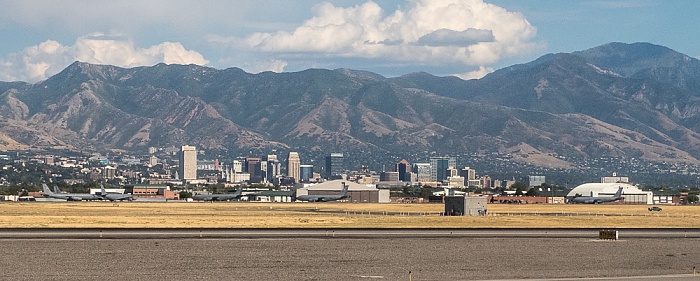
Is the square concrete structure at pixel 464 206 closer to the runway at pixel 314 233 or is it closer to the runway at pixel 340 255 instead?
the runway at pixel 314 233

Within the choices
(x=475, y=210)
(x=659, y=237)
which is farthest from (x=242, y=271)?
(x=475, y=210)

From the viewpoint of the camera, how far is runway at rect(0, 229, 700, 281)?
45.0 m

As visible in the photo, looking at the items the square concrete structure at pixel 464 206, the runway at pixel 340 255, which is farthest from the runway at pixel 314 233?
the square concrete structure at pixel 464 206

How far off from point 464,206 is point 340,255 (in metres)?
66.9

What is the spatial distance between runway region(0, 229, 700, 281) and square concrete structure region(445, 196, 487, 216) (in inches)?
1715

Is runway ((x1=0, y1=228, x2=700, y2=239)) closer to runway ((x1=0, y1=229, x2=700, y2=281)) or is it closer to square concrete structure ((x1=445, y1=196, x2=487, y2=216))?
runway ((x1=0, y1=229, x2=700, y2=281))

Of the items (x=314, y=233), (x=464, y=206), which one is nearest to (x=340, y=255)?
(x=314, y=233)

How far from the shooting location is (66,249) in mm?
56906

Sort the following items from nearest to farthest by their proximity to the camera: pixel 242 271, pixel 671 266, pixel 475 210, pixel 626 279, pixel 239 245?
pixel 626 279 < pixel 242 271 < pixel 671 266 < pixel 239 245 < pixel 475 210

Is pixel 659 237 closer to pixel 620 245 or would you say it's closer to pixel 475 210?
pixel 620 245

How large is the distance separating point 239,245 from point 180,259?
969cm

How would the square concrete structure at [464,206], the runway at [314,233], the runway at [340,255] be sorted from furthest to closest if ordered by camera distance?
the square concrete structure at [464,206], the runway at [314,233], the runway at [340,255]

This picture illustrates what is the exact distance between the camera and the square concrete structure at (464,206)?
12056 cm

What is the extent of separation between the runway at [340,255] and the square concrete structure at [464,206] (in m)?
43.6
